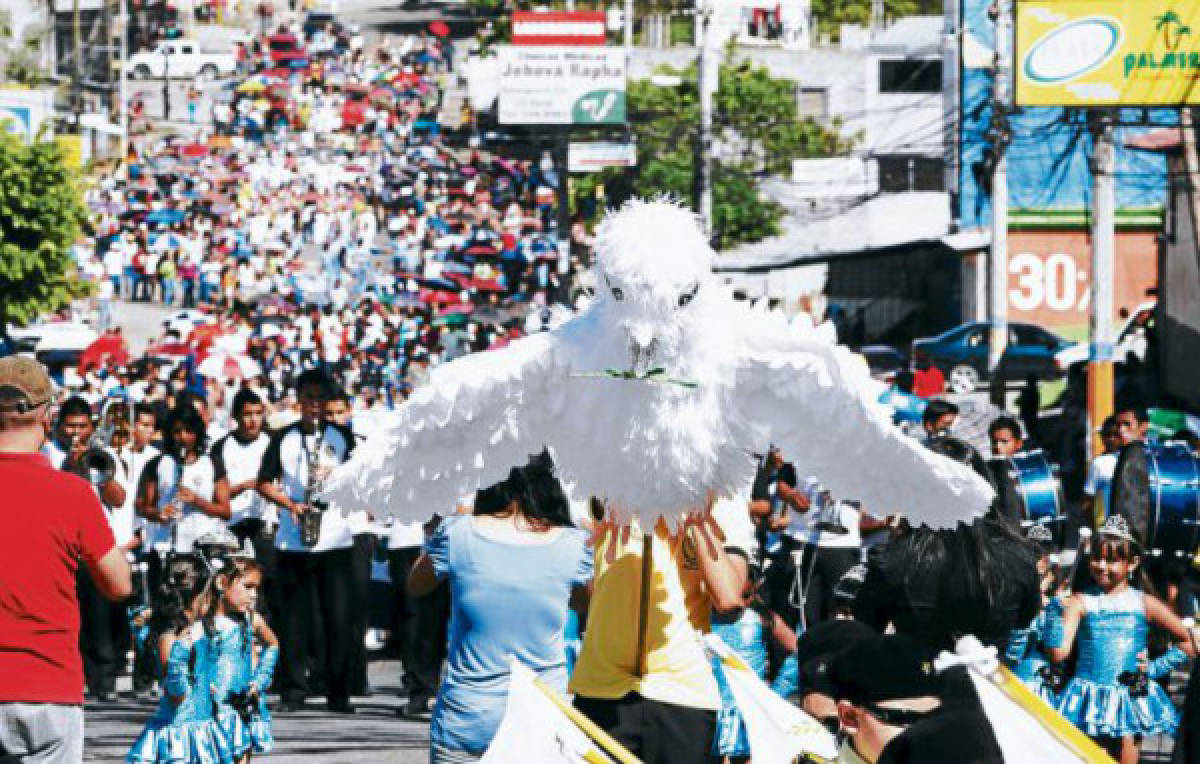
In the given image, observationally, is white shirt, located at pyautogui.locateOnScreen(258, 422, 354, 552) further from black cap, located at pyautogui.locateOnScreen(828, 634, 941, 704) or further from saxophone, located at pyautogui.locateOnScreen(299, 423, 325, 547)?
black cap, located at pyautogui.locateOnScreen(828, 634, 941, 704)

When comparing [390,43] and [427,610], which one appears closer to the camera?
[427,610]

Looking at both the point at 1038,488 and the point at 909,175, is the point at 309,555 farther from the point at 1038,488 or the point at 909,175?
the point at 909,175

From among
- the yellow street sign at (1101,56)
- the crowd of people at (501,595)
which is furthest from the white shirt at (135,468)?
the yellow street sign at (1101,56)

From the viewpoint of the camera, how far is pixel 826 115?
6738cm

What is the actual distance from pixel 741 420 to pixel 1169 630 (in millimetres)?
4400

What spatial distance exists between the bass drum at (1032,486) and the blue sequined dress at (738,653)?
208 cm

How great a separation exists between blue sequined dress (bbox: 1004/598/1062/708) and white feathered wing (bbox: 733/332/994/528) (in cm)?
406

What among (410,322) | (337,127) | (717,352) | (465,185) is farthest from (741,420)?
(337,127)

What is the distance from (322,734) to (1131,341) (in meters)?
27.3

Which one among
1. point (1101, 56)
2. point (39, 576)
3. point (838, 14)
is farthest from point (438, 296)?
point (39, 576)

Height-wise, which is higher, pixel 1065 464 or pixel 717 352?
pixel 717 352

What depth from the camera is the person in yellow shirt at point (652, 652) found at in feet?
20.0

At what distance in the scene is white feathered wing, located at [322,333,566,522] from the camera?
556cm

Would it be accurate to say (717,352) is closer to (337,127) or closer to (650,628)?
(650,628)
